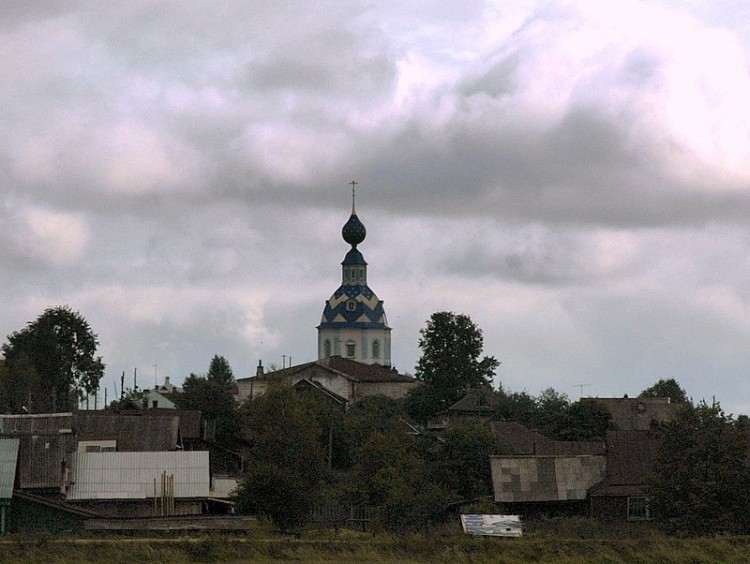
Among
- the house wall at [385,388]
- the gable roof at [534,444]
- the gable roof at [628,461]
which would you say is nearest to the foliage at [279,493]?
the gable roof at [628,461]

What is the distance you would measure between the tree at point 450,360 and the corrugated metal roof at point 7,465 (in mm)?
48720

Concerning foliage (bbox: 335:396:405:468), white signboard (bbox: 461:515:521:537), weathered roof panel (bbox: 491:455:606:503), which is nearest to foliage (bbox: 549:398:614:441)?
foliage (bbox: 335:396:405:468)

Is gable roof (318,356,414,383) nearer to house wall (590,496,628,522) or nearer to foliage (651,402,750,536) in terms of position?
house wall (590,496,628,522)

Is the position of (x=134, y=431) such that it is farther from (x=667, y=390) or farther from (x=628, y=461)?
(x=667, y=390)

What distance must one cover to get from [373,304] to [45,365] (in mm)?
39469

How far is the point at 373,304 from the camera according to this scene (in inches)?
5162

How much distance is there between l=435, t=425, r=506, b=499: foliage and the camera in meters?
64.5

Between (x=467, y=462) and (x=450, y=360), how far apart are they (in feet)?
134

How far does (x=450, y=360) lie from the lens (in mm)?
105938

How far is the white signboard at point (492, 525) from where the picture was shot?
5038 centimetres

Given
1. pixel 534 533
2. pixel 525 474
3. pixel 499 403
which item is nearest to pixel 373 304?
pixel 499 403

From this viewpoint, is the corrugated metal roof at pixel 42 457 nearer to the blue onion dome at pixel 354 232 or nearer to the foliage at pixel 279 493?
the foliage at pixel 279 493

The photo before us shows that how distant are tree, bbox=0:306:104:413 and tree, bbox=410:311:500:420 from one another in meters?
22.2

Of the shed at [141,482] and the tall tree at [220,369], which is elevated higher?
the tall tree at [220,369]
